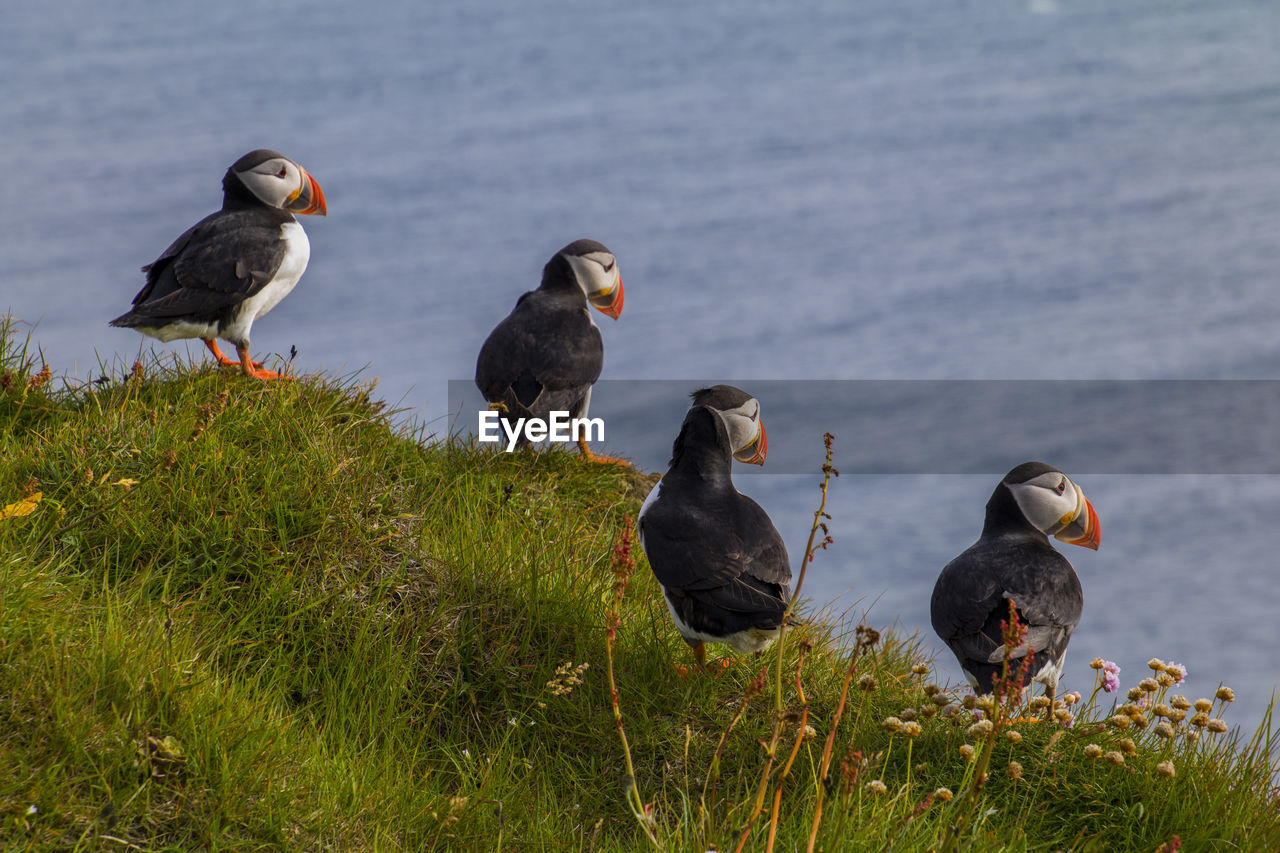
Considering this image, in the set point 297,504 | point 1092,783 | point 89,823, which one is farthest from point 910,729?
point 297,504

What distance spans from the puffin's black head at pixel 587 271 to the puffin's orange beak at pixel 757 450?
2366 mm

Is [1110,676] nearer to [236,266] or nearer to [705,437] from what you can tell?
[705,437]

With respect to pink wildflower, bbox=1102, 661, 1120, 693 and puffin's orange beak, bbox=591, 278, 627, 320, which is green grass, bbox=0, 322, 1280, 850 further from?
puffin's orange beak, bbox=591, 278, 627, 320

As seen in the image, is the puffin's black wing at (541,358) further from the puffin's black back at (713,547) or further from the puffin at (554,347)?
the puffin's black back at (713,547)

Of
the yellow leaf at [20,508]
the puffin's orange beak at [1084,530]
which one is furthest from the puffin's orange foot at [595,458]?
the yellow leaf at [20,508]

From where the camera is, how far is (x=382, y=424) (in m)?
7.46

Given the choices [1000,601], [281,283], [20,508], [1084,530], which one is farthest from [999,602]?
[281,283]

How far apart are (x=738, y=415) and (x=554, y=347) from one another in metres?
1.86

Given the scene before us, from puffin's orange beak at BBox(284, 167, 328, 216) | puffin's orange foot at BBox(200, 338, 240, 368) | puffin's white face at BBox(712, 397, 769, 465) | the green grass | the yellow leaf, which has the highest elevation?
puffin's orange beak at BBox(284, 167, 328, 216)

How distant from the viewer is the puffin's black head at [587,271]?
8734 mm

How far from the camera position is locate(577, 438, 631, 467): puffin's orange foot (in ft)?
27.6

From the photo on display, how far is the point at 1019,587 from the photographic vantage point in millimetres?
5859

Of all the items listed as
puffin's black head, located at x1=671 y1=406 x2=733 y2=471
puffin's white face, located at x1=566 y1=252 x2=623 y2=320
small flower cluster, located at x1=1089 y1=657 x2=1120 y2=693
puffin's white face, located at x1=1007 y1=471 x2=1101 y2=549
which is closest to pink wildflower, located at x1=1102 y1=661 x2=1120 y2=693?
small flower cluster, located at x1=1089 y1=657 x2=1120 y2=693

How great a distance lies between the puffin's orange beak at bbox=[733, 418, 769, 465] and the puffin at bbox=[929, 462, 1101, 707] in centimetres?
133
